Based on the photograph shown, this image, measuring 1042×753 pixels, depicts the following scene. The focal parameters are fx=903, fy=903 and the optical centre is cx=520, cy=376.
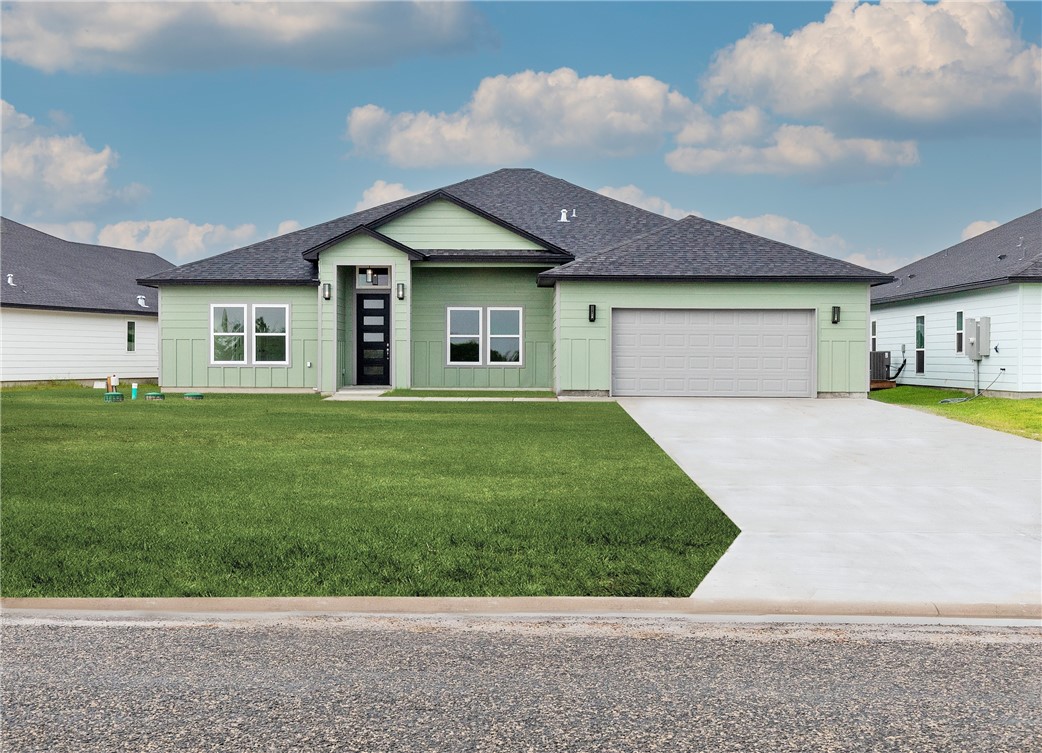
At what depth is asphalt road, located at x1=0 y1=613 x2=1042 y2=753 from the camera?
399 centimetres

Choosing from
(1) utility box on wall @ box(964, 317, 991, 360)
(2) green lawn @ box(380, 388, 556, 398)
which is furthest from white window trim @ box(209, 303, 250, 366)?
(1) utility box on wall @ box(964, 317, 991, 360)

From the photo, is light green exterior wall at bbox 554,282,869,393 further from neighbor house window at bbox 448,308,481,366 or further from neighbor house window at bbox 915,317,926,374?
neighbor house window at bbox 915,317,926,374

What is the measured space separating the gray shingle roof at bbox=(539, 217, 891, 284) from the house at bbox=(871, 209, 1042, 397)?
13.2 ft

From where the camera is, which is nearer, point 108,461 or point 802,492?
point 802,492

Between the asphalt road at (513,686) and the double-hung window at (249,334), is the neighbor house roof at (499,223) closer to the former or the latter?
the double-hung window at (249,334)

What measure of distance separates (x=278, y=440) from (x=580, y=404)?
8.89 m

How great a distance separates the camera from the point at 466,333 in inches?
1048

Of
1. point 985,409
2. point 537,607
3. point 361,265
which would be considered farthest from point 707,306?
point 537,607

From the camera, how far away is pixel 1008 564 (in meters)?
7.16

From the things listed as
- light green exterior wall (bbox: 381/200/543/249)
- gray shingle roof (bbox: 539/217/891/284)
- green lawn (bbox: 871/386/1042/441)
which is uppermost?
light green exterior wall (bbox: 381/200/543/249)

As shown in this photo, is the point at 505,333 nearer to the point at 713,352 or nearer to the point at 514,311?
the point at 514,311

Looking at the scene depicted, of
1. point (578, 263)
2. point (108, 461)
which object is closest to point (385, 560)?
point (108, 461)

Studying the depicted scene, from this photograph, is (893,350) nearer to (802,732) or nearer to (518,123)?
(518,123)

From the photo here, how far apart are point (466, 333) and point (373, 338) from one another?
2736 millimetres
